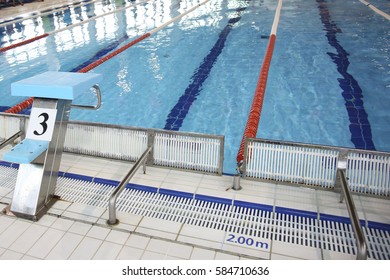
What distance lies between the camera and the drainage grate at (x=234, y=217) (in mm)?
2381

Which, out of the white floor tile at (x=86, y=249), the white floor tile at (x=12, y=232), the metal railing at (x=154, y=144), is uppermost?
the metal railing at (x=154, y=144)

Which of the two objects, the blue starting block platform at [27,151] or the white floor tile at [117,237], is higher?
the blue starting block platform at [27,151]

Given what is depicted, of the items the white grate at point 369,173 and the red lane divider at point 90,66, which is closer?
the white grate at point 369,173

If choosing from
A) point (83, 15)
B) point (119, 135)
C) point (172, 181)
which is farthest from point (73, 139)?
point (83, 15)

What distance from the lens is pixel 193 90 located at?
6.16 meters

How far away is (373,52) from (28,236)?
758 cm

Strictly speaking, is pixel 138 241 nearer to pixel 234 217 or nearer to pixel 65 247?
pixel 65 247

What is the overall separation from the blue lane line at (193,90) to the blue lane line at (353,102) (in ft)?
7.92

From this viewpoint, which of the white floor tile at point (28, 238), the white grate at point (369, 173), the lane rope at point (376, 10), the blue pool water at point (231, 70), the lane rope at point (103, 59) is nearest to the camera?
the white floor tile at point (28, 238)

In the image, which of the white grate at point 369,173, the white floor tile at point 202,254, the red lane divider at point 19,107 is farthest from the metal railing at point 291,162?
the red lane divider at point 19,107

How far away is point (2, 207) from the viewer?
9.07 ft

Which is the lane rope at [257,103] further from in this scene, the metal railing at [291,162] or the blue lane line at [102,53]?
the blue lane line at [102,53]

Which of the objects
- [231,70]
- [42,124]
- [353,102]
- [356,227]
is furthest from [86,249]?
[231,70]

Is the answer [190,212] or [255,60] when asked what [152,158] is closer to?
[190,212]
